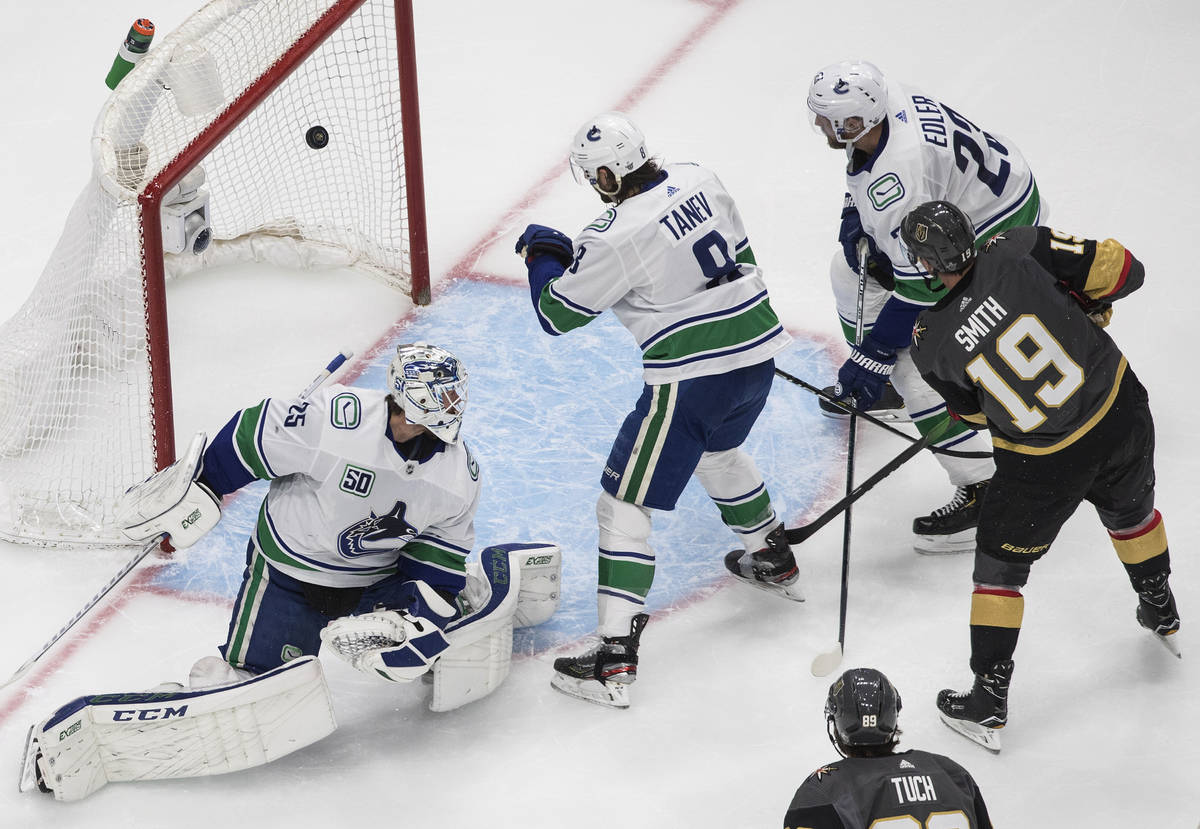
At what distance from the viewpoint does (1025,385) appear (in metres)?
3.41

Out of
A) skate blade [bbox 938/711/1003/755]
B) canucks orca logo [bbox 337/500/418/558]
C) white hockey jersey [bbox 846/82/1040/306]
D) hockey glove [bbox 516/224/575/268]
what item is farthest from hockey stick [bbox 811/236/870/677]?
canucks orca logo [bbox 337/500/418/558]

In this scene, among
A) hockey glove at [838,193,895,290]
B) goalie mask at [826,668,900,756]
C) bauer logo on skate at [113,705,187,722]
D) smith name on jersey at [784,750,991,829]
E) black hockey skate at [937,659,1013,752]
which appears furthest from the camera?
hockey glove at [838,193,895,290]

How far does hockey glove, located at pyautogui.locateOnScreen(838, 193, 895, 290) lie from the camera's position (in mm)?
4391

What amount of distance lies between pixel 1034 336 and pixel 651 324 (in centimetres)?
85

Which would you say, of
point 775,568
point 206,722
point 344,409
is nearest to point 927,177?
point 775,568

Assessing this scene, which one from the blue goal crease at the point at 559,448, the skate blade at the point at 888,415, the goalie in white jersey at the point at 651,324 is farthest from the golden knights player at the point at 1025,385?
the skate blade at the point at 888,415

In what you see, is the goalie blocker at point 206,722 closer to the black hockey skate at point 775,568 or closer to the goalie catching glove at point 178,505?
the goalie catching glove at point 178,505

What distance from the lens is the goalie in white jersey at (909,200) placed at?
13.2ft

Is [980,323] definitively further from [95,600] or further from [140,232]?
[95,600]

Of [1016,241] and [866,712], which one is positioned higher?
[1016,241]

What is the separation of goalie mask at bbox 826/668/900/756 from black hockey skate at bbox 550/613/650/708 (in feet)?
3.70

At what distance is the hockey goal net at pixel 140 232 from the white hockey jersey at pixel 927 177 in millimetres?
1518

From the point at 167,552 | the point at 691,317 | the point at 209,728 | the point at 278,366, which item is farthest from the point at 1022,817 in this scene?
the point at 278,366

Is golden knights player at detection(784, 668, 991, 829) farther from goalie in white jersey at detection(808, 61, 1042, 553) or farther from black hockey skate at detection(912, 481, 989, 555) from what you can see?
black hockey skate at detection(912, 481, 989, 555)
